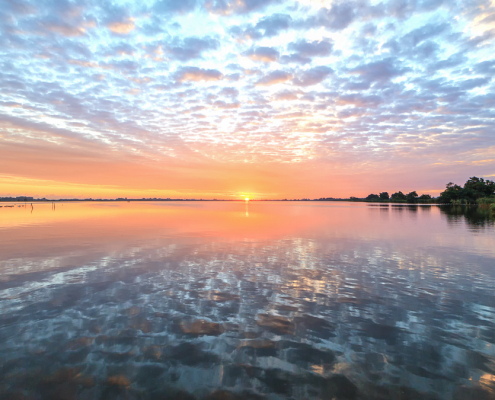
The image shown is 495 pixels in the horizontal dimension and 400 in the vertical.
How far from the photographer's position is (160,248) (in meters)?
20.7

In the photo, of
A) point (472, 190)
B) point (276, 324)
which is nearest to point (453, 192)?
point (472, 190)

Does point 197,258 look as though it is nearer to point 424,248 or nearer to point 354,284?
point 354,284

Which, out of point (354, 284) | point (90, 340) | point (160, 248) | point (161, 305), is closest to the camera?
point (90, 340)

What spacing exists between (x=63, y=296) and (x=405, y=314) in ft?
42.5

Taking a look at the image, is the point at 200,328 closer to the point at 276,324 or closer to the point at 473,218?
the point at 276,324

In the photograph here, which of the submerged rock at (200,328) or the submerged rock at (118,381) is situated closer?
the submerged rock at (118,381)

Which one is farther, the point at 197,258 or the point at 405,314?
the point at 197,258

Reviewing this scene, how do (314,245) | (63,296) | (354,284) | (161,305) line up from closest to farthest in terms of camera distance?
(161,305) → (63,296) → (354,284) → (314,245)

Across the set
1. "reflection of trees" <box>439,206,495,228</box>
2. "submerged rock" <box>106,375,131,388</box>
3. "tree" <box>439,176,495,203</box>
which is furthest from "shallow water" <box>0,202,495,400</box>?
"tree" <box>439,176,495,203</box>

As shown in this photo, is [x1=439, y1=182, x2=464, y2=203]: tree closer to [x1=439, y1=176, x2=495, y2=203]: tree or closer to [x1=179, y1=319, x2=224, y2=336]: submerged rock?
[x1=439, y1=176, x2=495, y2=203]: tree

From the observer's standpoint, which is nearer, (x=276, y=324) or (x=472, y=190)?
(x=276, y=324)

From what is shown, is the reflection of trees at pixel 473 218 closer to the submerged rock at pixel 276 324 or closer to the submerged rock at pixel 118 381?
the submerged rock at pixel 276 324

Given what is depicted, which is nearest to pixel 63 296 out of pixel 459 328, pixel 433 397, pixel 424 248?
pixel 433 397

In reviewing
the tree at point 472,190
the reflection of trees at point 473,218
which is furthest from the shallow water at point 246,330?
the tree at point 472,190
